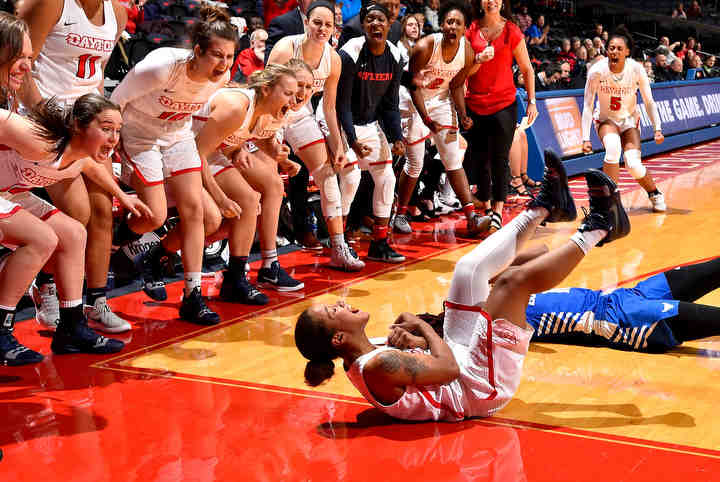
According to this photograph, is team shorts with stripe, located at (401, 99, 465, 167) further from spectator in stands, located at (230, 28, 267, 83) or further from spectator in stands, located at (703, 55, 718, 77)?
spectator in stands, located at (703, 55, 718, 77)

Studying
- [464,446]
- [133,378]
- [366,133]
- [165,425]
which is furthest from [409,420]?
[366,133]

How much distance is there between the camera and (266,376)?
12.9ft

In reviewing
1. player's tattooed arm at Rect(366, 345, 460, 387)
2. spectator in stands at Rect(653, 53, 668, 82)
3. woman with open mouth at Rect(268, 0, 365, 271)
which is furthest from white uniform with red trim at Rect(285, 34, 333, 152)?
spectator in stands at Rect(653, 53, 668, 82)

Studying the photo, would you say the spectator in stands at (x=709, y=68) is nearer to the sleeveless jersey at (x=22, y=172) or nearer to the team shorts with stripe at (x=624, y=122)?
the team shorts with stripe at (x=624, y=122)

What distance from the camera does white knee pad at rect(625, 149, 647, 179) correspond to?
317 inches

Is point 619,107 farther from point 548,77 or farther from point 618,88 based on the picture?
point 548,77

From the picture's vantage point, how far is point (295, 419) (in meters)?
3.39

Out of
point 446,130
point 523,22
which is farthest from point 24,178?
point 523,22

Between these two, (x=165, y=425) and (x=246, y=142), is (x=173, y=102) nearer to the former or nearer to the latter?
(x=246, y=142)

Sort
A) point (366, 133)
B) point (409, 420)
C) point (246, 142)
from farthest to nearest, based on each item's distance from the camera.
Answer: point (366, 133) < point (246, 142) < point (409, 420)

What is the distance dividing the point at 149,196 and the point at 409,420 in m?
2.09

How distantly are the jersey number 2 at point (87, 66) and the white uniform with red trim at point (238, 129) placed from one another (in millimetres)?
705

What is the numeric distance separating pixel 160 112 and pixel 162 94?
121mm

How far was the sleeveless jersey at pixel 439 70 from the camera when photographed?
7.08 m
